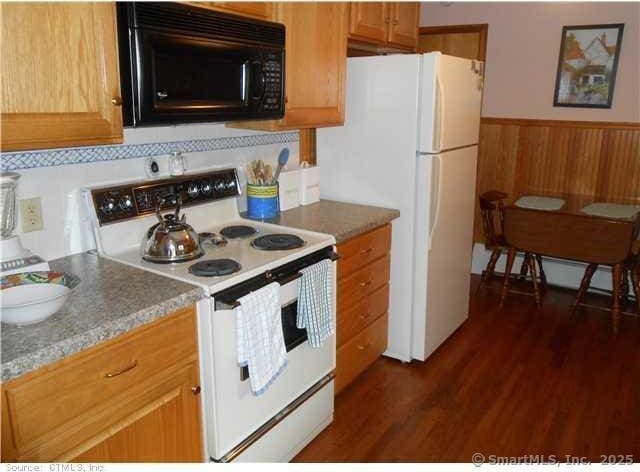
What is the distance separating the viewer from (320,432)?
7.90 ft

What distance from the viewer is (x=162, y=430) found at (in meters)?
1.66

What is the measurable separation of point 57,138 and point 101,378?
68 cm

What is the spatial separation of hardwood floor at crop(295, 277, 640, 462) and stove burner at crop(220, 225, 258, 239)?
0.95 metres

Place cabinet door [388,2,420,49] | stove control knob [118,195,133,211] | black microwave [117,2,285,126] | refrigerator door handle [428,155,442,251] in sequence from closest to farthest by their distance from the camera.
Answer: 1. black microwave [117,2,285,126]
2. stove control knob [118,195,133,211]
3. refrigerator door handle [428,155,442,251]
4. cabinet door [388,2,420,49]

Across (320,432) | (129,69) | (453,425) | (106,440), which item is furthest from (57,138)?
(453,425)

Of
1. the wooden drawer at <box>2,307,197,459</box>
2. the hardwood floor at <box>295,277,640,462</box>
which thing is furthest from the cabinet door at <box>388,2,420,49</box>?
the wooden drawer at <box>2,307,197,459</box>

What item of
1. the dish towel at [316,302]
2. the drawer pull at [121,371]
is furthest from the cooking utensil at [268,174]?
the drawer pull at [121,371]

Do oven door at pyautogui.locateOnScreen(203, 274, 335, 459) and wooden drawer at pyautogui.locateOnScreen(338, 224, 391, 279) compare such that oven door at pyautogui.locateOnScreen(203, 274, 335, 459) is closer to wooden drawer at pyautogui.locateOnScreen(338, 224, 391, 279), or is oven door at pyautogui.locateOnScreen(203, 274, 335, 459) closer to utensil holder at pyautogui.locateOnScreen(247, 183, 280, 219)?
wooden drawer at pyautogui.locateOnScreen(338, 224, 391, 279)

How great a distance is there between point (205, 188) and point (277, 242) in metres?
0.46

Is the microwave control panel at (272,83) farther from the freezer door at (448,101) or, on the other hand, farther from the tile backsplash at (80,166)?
the freezer door at (448,101)

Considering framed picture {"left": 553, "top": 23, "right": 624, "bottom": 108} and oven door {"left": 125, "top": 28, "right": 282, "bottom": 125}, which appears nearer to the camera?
oven door {"left": 125, "top": 28, "right": 282, "bottom": 125}

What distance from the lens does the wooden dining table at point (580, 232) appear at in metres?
3.39

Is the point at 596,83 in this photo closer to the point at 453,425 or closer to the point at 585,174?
the point at 585,174

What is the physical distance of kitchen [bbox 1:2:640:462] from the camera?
146 centimetres
